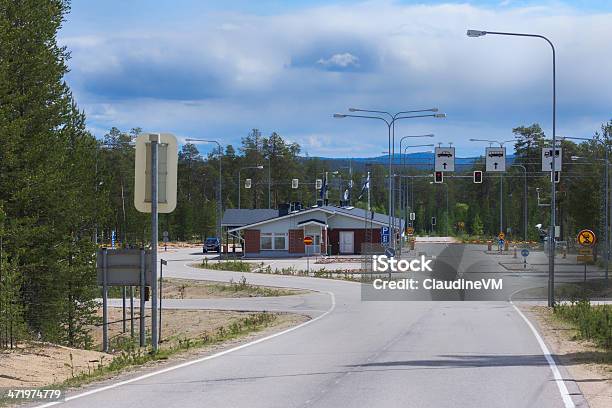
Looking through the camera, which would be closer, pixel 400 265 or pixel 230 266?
pixel 400 265

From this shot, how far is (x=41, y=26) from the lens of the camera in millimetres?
28734

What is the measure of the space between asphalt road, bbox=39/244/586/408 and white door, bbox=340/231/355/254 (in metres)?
60.5

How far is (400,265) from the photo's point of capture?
61719 mm

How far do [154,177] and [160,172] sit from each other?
0.32 m

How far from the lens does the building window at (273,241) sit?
84.8m

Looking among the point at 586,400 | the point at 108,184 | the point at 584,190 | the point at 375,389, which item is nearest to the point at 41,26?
the point at 108,184

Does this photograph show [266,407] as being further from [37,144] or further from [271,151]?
[271,151]

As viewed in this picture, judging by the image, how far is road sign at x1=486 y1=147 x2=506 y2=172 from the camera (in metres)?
49.1

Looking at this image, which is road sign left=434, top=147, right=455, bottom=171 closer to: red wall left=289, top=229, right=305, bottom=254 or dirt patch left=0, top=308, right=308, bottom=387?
dirt patch left=0, top=308, right=308, bottom=387

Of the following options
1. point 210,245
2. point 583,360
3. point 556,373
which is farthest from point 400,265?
point 556,373

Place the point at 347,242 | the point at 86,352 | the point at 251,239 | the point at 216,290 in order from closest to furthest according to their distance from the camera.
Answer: the point at 86,352 < the point at 216,290 < the point at 251,239 < the point at 347,242

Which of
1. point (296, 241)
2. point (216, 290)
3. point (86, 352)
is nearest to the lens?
point (86, 352)

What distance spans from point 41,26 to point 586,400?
23088 millimetres

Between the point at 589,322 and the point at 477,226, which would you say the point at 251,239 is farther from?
the point at 589,322
